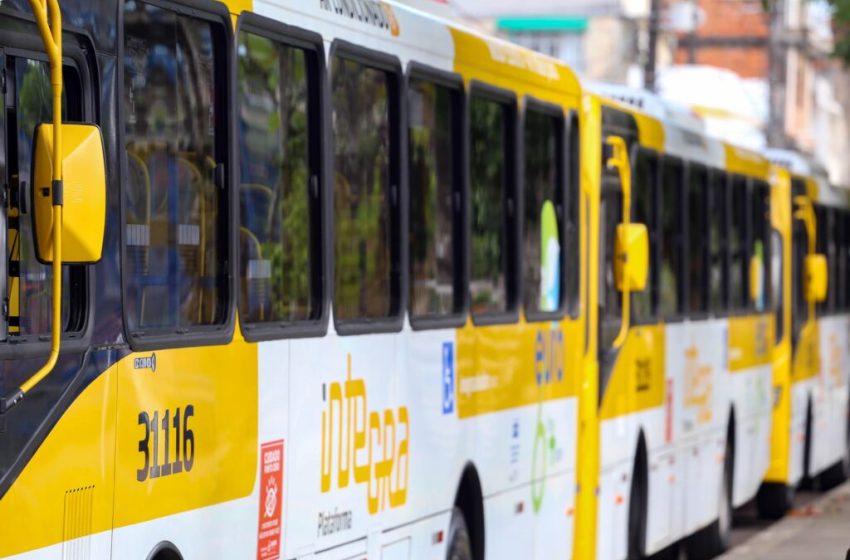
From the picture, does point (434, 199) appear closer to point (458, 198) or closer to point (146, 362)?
point (458, 198)

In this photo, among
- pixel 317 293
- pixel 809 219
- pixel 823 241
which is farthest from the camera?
pixel 823 241

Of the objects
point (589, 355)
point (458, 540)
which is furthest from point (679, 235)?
point (458, 540)

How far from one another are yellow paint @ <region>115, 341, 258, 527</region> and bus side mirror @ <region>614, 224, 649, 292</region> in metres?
6.30

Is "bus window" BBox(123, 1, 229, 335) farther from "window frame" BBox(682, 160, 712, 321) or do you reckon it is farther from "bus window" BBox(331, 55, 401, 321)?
"window frame" BBox(682, 160, 712, 321)

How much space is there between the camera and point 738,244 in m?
18.8

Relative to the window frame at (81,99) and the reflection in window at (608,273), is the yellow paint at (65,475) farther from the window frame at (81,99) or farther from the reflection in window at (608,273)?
the reflection in window at (608,273)

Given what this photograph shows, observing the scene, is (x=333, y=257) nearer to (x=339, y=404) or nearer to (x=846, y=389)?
(x=339, y=404)

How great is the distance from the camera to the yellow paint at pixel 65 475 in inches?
227

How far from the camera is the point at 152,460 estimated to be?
6.66m

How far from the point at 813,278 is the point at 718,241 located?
4638 mm

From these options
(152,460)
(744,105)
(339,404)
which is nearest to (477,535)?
(339,404)

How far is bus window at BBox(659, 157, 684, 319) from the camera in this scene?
15477 millimetres

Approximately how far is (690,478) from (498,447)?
5.47 m

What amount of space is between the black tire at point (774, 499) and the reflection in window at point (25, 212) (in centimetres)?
1519
